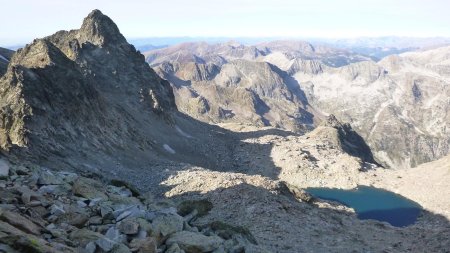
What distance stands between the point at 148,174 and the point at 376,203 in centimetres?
5046

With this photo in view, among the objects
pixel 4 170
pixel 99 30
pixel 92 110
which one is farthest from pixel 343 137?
pixel 4 170

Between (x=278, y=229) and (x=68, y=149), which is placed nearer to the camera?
(x=278, y=229)

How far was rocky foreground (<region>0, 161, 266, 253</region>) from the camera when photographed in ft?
58.0

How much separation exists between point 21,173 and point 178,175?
44.6m

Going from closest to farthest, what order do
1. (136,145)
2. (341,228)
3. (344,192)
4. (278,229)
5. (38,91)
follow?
(278,229) → (341,228) → (38,91) → (136,145) → (344,192)

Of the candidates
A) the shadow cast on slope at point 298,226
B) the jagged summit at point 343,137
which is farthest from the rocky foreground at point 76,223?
the jagged summit at point 343,137

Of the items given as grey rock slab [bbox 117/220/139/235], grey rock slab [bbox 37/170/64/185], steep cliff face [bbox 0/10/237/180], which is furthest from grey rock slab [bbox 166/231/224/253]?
steep cliff face [bbox 0/10/237/180]

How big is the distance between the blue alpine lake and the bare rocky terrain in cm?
256

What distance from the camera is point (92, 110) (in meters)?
84.3

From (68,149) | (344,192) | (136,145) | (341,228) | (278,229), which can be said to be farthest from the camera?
(344,192)

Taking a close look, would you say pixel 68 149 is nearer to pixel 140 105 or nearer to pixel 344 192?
pixel 140 105

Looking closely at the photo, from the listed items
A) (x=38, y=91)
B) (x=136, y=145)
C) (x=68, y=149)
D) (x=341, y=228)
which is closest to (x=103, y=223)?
(x=341, y=228)

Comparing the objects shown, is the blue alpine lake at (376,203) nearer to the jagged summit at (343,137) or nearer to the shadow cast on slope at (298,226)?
the shadow cast on slope at (298,226)

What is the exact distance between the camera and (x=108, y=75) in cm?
12088
